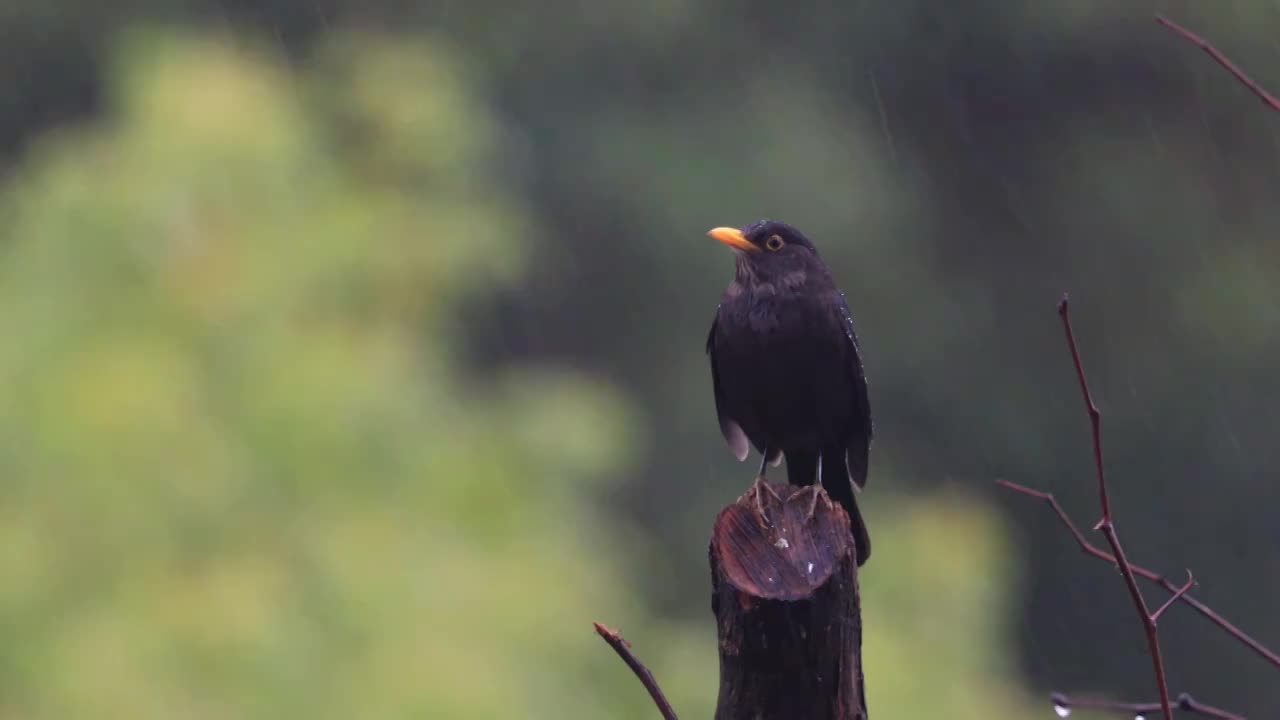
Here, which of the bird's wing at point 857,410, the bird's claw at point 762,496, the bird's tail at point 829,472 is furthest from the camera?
the bird's tail at point 829,472

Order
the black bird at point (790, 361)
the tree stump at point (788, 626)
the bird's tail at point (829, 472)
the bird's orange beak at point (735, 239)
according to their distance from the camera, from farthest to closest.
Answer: the bird's tail at point (829, 472) < the bird's orange beak at point (735, 239) < the black bird at point (790, 361) < the tree stump at point (788, 626)

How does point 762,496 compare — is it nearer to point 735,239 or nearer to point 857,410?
point 857,410

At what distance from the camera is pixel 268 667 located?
729 centimetres

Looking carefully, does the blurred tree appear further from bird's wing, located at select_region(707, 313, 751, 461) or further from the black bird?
the black bird

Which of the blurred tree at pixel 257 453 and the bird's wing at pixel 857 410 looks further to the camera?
the blurred tree at pixel 257 453

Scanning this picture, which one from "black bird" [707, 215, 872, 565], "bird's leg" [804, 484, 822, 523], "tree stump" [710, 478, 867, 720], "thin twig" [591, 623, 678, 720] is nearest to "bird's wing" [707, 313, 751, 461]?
"black bird" [707, 215, 872, 565]

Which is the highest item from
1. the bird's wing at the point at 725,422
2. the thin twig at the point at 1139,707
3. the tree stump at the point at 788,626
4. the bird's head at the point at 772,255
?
the bird's head at the point at 772,255

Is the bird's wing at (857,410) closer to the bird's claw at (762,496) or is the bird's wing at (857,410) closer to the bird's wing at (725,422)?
the bird's wing at (725,422)

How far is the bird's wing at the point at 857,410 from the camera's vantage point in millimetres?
5043

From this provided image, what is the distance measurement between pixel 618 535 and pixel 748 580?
10.7 m

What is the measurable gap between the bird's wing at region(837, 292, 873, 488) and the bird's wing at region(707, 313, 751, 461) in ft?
1.11

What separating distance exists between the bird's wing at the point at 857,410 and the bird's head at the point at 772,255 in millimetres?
151

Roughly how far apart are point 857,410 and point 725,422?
45 centimetres

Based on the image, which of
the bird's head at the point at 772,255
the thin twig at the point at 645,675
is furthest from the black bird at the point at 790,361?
the thin twig at the point at 645,675
